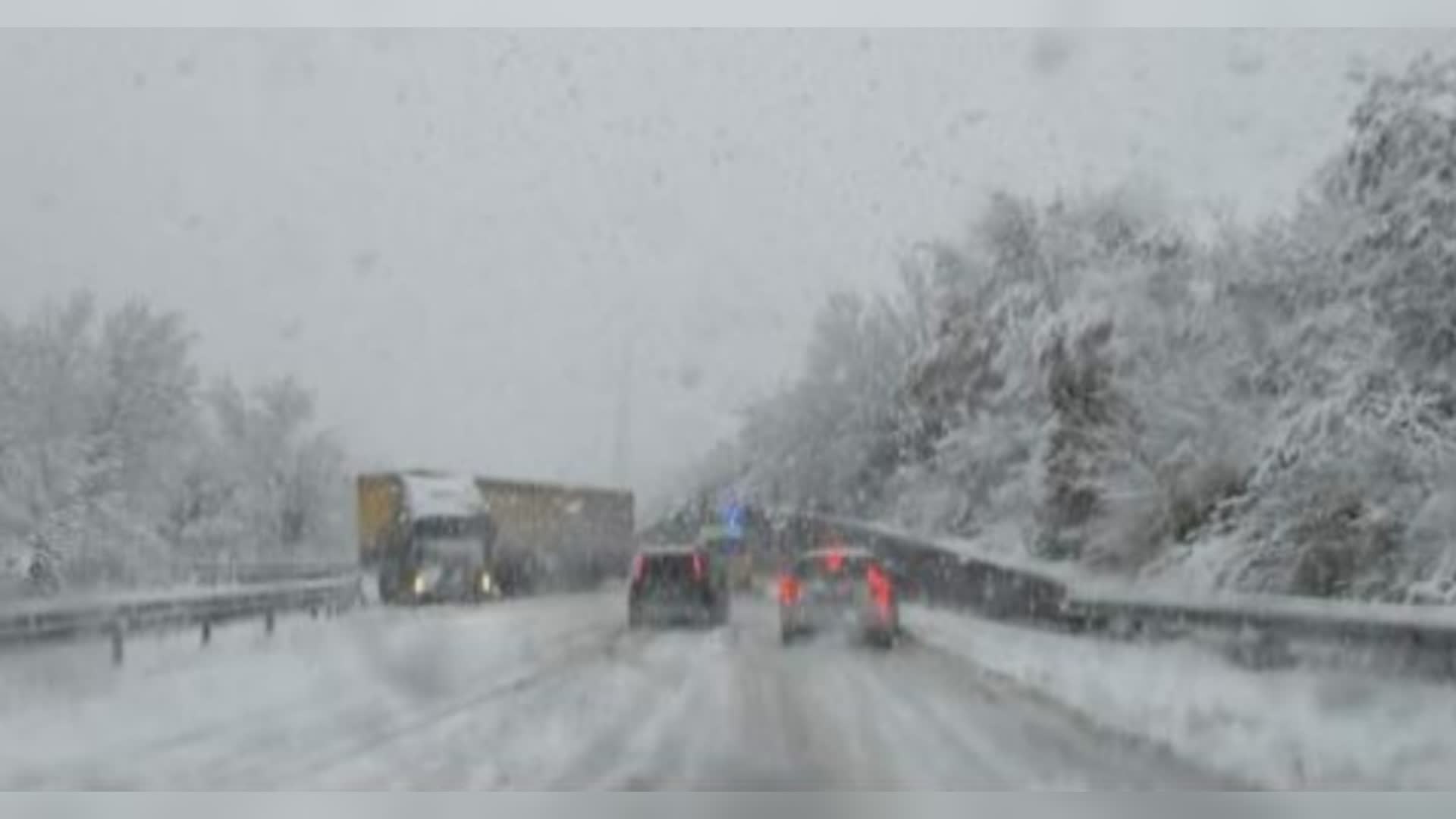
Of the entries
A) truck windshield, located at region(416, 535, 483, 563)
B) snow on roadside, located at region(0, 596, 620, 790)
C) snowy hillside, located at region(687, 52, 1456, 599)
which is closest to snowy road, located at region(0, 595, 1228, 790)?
snow on roadside, located at region(0, 596, 620, 790)

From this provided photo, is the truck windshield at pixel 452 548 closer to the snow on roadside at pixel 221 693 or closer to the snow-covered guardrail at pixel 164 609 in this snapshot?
the snow-covered guardrail at pixel 164 609

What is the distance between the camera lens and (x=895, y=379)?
34.8 metres

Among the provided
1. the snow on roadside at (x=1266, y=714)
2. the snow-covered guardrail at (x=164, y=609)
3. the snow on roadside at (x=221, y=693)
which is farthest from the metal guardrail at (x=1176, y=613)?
the snow-covered guardrail at (x=164, y=609)

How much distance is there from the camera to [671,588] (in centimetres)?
3528

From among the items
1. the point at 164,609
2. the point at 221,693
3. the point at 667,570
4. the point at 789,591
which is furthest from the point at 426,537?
the point at 221,693

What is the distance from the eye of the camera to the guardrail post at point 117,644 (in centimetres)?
2383

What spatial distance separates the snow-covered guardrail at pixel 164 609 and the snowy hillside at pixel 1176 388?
20.9ft

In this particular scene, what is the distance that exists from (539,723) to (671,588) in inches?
600

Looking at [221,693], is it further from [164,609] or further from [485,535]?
[485,535]

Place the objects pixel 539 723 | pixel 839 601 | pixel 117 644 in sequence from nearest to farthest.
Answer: pixel 539 723, pixel 117 644, pixel 839 601

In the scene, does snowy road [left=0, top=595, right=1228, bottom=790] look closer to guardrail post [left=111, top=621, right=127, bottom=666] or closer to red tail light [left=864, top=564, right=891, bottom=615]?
guardrail post [left=111, top=621, right=127, bottom=666]

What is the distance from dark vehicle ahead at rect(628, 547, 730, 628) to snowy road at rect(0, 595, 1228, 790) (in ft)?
18.8

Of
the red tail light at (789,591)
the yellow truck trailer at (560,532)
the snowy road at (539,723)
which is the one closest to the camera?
the snowy road at (539,723)

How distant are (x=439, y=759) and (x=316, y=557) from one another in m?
18.4
